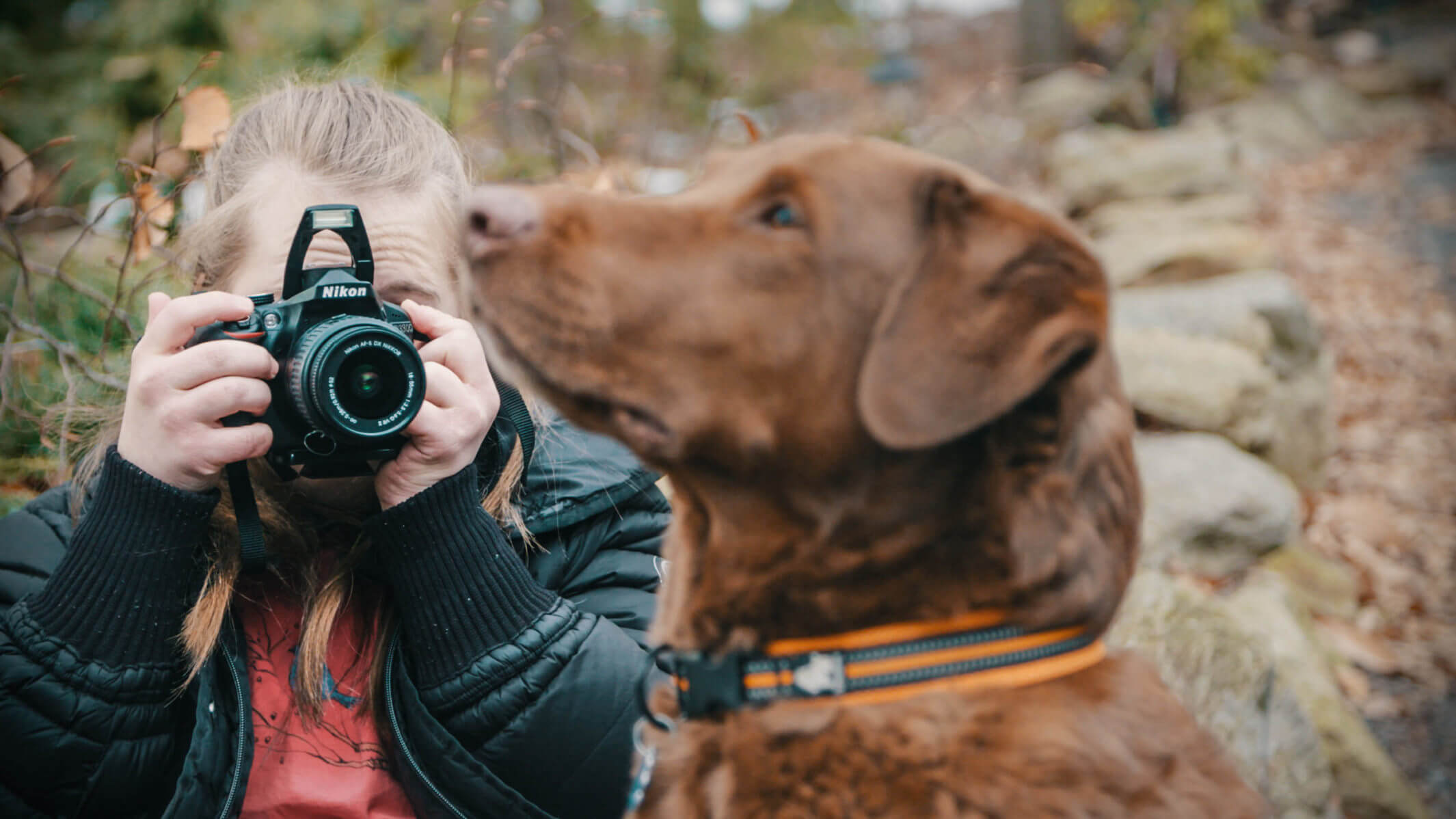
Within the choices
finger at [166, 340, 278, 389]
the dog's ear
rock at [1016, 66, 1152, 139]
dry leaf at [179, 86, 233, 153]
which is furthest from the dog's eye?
rock at [1016, 66, 1152, 139]

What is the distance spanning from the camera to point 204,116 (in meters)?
2.87

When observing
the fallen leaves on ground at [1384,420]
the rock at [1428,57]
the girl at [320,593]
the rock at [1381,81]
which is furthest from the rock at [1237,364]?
the rock at [1428,57]

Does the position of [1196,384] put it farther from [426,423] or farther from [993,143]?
[993,143]

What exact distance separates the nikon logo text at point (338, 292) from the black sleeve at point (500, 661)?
394 mm

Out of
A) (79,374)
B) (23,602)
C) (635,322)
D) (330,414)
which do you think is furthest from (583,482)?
(79,374)

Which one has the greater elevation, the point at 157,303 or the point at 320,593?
the point at 157,303

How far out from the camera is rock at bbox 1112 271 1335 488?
4.96 m

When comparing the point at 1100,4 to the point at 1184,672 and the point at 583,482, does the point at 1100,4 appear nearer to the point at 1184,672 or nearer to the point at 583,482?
the point at 1184,672

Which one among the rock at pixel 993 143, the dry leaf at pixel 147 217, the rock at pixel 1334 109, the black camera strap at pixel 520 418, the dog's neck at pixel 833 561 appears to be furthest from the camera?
the rock at pixel 1334 109

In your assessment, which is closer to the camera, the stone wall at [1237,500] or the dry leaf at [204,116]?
the dry leaf at [204,116]

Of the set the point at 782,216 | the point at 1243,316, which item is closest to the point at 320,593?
the point at 782,216

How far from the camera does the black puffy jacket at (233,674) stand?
1772mm

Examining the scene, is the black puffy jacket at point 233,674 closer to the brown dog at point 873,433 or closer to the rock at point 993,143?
the brown dog at point 873,433

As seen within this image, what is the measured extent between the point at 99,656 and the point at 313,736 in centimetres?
40
